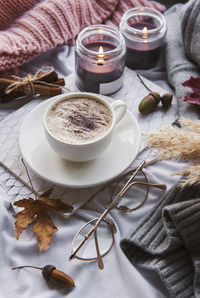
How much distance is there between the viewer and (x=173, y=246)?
86 centimetres

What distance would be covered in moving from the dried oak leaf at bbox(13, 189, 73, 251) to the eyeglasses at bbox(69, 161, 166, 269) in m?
0.06

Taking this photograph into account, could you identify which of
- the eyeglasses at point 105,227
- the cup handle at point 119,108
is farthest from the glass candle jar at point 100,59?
the eyeglasses at point 105,227

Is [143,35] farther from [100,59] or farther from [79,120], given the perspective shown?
[79,120]

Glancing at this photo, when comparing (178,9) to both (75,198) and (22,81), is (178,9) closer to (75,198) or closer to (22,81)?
(22,81)

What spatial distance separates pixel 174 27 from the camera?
4.51ft

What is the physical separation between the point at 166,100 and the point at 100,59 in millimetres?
231

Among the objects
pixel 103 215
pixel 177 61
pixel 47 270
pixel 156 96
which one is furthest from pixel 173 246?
pixel 177 61

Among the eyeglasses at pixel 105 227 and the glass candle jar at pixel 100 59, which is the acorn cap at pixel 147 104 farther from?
the eyeglasses at pixel 105 227

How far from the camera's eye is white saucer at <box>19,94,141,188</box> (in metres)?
0.95

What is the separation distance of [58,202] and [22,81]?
44 centimetres

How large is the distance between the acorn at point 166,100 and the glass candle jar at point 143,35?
186 mm

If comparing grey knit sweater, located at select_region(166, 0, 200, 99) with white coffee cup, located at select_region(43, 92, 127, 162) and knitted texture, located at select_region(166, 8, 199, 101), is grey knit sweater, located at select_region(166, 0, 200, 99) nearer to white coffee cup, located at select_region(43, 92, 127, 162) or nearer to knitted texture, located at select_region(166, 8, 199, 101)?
knitted texture, located at select_region(166, 8, 199, 101)

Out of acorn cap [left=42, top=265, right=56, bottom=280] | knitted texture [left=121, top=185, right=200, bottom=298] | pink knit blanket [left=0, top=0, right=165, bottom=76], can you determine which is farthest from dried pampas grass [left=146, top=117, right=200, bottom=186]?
pink knit blanket [left=0, top=0, right=165, bottom=76]

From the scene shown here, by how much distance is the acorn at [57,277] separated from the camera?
83 cm
